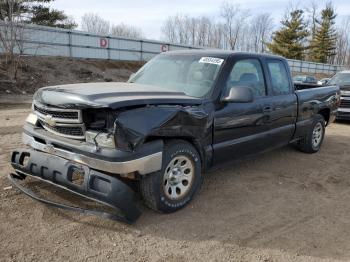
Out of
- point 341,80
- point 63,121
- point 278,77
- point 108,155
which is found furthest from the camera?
point 341,80

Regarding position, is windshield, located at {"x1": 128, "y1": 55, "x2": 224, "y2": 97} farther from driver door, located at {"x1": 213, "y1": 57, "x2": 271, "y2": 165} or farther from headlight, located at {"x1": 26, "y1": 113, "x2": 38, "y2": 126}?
headlight, located at {"x1": 26, "y1": 113, "x2": 38, "y2": 126}

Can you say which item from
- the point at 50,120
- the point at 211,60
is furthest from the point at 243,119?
the point at 50,120

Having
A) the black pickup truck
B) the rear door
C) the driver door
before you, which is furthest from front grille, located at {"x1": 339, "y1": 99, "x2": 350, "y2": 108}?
the driver door

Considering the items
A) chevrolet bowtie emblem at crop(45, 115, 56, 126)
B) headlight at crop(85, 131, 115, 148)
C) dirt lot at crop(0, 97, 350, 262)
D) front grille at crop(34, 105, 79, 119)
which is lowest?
dirt lot at crop(0, 97, 350, 262)

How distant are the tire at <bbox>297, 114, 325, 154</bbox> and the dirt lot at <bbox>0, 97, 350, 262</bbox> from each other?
1.65m

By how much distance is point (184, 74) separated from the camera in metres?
4.81

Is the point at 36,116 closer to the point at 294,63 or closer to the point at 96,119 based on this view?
the point at 96,119

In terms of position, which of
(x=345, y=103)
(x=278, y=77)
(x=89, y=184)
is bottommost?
(x=345, y=103)

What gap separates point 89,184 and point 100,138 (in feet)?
1.46

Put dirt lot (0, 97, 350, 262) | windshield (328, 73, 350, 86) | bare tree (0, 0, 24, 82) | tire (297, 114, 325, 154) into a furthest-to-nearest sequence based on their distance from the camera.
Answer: bare tree (0, 0, 24, 82) → windshield (328, 73, 350, 86) → tire (297, 114, 325, 154) → dirt lot (0, 97, 350, 262)

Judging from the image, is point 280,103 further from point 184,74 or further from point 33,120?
Result: point 33,120

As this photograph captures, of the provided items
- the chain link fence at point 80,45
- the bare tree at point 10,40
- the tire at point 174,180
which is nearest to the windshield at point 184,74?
the tire at point 174,180

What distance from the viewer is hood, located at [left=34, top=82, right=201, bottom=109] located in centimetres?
342

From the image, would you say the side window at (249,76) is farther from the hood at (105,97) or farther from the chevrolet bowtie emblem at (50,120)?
the chevrolet bowtie emblem at (50,120)
